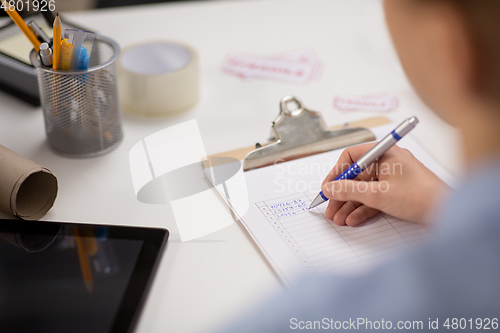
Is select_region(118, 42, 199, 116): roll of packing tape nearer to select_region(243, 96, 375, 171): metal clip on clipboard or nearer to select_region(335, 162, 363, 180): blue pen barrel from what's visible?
select_region(243, 96, 375, 171): metal clip on clipboard

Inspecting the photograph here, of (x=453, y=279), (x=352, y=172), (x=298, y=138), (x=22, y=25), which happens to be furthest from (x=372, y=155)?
(x=22, y=25)

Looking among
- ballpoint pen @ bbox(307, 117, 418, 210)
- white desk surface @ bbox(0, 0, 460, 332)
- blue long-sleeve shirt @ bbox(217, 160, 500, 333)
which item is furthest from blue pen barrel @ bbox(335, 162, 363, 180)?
blue long-sleeve shirt @ bbox(217, 160, 500, 333)

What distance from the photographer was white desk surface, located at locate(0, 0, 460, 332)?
525 millimetres

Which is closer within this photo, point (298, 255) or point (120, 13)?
point (298, 255)

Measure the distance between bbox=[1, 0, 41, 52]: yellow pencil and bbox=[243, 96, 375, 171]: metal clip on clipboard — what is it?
1.10 ft

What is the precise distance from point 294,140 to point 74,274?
37cm

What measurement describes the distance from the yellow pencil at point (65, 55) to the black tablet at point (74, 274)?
22cm

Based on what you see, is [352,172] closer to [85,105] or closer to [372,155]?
[372,155]

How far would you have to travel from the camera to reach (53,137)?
2.32ft

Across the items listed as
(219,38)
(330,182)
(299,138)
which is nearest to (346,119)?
(299,138)

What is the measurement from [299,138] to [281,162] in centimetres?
5

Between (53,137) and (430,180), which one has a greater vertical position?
(430,180)

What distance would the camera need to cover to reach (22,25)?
2.12 ft

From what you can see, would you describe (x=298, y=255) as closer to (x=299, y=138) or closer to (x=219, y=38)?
(x=299, y=138)
